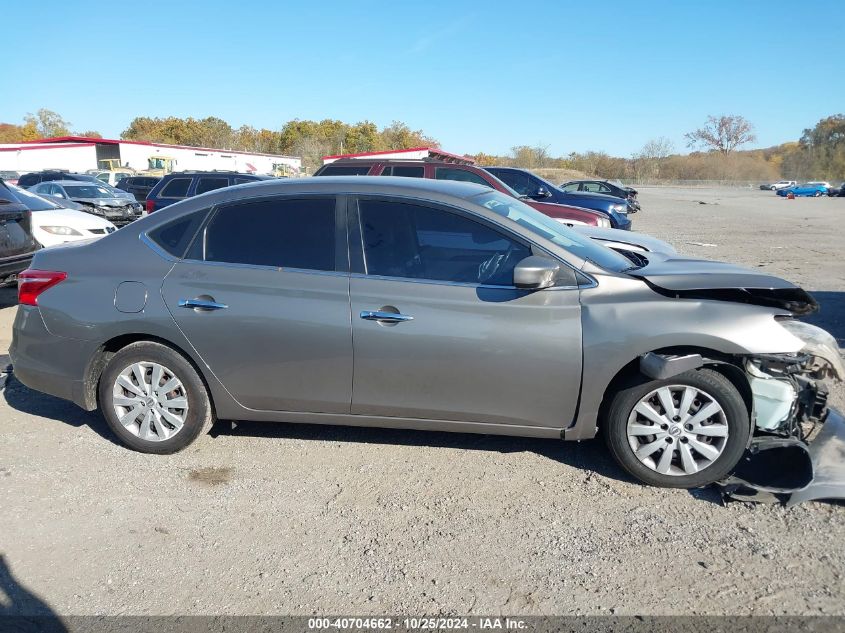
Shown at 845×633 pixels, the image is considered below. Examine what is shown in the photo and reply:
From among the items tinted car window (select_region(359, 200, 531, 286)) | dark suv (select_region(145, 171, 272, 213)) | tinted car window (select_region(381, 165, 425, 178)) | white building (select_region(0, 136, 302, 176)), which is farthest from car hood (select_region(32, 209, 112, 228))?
white building (select_region(0, 136, 302, 176))

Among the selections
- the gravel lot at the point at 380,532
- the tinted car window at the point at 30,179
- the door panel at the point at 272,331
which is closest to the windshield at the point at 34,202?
the gravel lot at the point at 380,532

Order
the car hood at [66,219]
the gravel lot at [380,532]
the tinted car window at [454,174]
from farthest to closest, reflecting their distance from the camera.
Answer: the tinted car window at [454,174] → the car hood at [66,219] → the gravel lot at [380,532]

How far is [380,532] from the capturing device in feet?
11.5

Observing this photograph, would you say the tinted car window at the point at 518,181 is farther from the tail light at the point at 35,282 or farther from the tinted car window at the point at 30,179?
the tinted car window at the point at 30,179

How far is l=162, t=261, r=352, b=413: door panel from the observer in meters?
4.08

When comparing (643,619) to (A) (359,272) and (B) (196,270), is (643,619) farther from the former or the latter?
(B) (196,270)

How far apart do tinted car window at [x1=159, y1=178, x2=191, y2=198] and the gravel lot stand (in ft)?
34.9

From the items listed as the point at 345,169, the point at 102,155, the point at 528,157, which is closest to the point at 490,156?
the point at 528,157

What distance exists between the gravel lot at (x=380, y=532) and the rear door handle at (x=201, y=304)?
3.31 ft

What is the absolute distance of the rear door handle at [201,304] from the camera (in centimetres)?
420

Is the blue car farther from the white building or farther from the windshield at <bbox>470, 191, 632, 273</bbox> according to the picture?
the windshield at <bbox>470, 191, 632, 273</bbox>

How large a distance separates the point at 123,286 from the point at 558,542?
122 inches

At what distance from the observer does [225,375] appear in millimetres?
4270

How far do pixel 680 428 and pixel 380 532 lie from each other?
5.77ft
